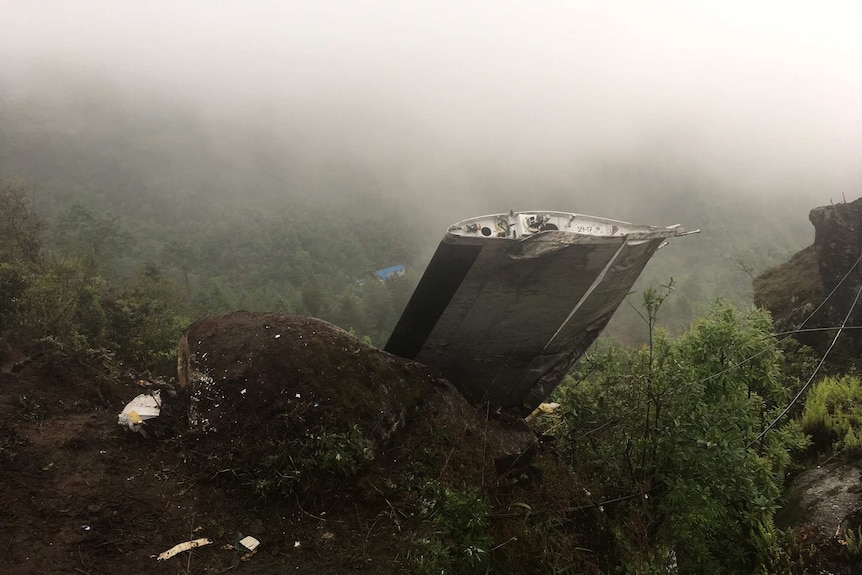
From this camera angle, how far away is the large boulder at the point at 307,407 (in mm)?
4879

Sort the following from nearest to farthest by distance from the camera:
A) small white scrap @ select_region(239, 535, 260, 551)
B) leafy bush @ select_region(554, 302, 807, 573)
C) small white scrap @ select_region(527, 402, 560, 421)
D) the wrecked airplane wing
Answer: leafy bush @ select_region(554, 302, 807, 573), small white scrap @ select_region(239, 535, 260, 551), the wrecked airplane wing, small white scrap @ select_region(527, 402, 560, 421)

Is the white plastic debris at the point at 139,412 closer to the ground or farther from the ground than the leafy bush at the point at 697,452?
closer to the ground

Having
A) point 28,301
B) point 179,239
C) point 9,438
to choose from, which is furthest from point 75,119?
point 9,438

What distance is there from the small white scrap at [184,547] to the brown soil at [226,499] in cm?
5

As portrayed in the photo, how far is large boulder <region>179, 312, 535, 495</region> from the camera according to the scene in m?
4.88

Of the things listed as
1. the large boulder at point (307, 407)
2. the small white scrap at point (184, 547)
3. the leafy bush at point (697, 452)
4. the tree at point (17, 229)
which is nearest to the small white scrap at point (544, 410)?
the large boulder at point (307, 407)

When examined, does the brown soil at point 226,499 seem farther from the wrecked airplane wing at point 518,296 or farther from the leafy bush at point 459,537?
the wrecked airplane wing at point 518,296

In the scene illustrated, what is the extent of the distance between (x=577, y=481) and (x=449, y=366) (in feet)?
7.14

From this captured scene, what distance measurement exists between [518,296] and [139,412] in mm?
4213

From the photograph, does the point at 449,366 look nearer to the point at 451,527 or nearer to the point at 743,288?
the point at 451,527

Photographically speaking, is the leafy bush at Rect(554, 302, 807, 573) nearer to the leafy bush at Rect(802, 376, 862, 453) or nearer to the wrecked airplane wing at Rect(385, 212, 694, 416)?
the wrecked airplane wing at Rect(385, 212, 694, 416)

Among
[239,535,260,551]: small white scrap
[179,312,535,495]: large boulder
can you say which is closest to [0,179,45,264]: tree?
[179,312,535,495]: large boulder

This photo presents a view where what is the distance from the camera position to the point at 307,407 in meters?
5.11

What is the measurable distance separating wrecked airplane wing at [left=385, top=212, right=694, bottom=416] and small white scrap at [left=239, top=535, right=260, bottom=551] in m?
2.63
